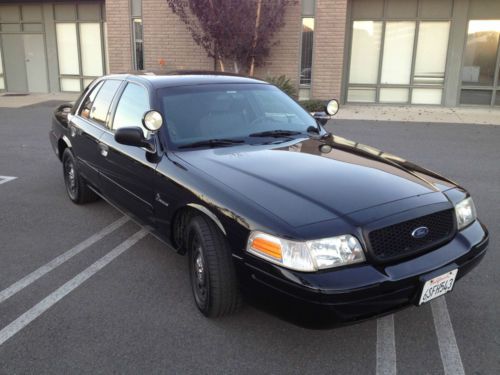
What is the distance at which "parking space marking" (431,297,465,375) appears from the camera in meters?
2.68

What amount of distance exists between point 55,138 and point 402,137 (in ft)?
22.9

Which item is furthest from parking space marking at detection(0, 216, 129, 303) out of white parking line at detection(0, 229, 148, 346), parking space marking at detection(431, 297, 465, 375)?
parking space marking at detection(431, 297, 465, 375)

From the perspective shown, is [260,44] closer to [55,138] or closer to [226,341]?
[55,138]

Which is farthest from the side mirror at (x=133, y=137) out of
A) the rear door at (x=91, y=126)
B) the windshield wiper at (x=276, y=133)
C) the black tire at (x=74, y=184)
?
the black tire at (x=74, y=184)

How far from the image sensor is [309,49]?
14.1 m

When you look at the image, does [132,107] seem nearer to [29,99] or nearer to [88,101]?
[88,101]

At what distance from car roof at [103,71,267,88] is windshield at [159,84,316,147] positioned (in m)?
0.08

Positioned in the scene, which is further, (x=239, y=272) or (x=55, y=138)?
(x=55, y=138)


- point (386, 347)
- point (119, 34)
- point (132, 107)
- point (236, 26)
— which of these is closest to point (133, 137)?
point (132, 107)

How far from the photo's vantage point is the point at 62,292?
3539 mm

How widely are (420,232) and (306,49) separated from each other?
12299mm

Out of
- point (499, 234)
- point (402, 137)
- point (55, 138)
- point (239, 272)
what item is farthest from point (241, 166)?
point (402, 137)

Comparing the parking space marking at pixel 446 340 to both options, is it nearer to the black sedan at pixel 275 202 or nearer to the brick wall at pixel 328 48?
the black sedan at pixel 275 202

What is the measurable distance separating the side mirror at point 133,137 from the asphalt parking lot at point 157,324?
1063mm
